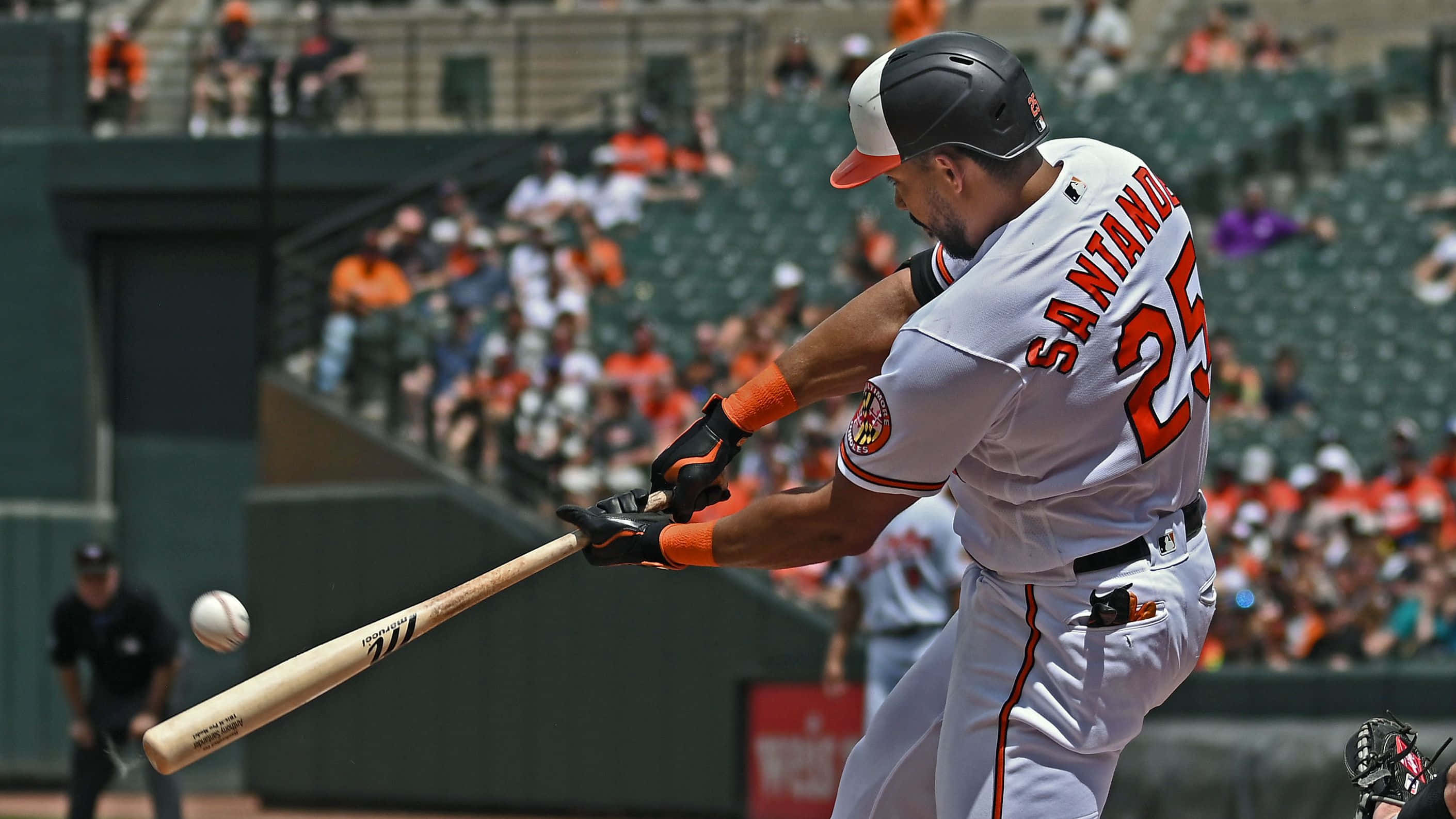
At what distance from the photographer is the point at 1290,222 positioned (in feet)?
45.6

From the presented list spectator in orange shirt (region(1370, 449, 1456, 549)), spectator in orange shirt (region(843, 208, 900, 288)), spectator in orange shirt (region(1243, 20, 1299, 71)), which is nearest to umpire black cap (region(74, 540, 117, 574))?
Answer: spectator in orange shirt (region(843, 208, 900, 288))

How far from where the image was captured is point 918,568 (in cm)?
843

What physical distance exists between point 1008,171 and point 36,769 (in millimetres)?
11860

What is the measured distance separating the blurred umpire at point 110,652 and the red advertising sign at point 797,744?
134 inches

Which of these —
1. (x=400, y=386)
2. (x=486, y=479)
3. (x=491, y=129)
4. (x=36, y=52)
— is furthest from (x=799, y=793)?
(x=36, y=52)

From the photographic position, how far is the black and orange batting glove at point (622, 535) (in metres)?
3.92

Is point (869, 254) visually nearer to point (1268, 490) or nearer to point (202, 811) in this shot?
point (1268, 490)

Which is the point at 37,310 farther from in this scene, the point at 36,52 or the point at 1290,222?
the point at 1290,222

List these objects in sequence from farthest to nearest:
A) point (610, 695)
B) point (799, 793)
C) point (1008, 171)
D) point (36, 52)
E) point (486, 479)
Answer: point (36, 52), point (486, 479), point (610, 695), point (799, 793), point (1008, 171)

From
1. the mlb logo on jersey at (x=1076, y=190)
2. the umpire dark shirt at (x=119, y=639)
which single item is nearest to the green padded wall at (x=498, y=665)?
the umpire dark shirt at (x=119, y=639)

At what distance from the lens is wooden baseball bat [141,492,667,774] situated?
3.58 m

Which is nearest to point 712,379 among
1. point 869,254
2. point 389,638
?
point 869,254

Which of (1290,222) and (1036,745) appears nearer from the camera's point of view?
(1036,745)

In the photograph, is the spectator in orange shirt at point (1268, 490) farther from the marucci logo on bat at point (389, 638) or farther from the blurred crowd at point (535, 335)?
the marucci logo on bat at point (389, 638)
